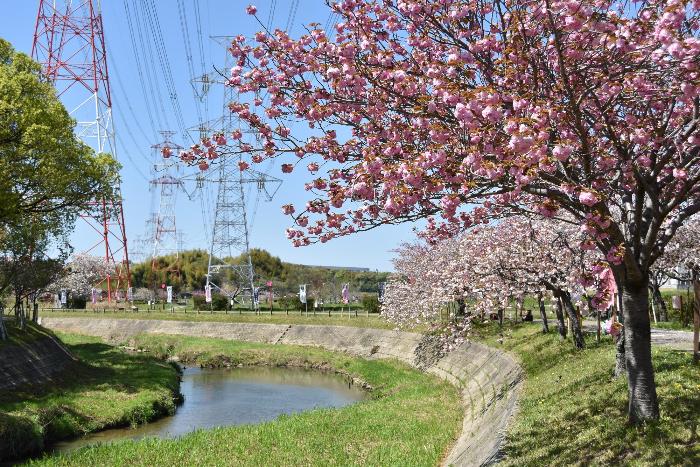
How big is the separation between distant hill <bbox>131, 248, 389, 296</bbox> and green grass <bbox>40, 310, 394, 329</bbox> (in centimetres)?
2976

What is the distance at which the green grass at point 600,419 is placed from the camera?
8.27 metres

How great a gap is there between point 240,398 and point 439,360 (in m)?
10.6

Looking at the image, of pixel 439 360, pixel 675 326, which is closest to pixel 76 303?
pixel 439 360

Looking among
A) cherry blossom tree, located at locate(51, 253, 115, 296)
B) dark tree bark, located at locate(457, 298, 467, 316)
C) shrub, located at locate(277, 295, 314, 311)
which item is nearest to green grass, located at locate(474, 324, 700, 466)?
dark tree bark, located at locate(457, 298, 467, 316)

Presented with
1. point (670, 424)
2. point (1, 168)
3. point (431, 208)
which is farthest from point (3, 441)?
point (670, 424)

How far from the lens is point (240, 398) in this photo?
29484mm

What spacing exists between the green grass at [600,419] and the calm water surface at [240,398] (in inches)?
512

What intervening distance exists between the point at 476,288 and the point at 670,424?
40.9 ft

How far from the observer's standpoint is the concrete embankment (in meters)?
24.7

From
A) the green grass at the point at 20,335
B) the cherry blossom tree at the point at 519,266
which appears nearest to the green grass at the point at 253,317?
the cherry blossom tree at the point at 519,266

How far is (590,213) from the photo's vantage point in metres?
7.56

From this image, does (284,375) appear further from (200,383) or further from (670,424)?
(670,424)

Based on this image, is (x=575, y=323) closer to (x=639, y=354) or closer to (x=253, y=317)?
(x=639, y=354)

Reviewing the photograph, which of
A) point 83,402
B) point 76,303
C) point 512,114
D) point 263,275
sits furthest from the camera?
point 263,275
